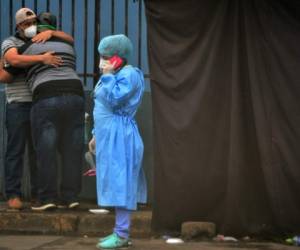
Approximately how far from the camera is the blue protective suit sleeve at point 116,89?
5434 millimetres

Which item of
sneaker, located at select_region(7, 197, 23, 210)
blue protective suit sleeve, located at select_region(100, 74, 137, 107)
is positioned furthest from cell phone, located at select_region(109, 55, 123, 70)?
sneaker, located at select_region(7, 197, 23, 210)

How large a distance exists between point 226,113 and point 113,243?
1495mm

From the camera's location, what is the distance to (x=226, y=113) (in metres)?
5.99

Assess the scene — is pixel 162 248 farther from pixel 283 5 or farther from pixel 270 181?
pixel 283 5

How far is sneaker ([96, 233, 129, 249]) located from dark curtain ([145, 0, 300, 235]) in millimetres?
541

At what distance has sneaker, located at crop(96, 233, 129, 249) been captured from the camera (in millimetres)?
5543

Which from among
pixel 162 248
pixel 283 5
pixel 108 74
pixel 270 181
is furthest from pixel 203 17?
pixel 162 248

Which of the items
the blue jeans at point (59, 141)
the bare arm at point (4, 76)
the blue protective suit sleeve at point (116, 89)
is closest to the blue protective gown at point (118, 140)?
the blue protective suit sleeve at point (116, 89)

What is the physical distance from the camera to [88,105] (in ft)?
24.2

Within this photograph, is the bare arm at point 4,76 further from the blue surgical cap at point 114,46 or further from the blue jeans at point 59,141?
the blue surgical cap at point 114,46

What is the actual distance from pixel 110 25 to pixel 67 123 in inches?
54.3

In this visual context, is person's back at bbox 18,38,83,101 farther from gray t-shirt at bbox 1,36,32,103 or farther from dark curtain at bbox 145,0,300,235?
dark curtain at bbox 145,0,300,235

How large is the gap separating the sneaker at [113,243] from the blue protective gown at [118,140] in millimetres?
301

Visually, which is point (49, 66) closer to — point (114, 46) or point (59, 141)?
point (59, 141)
